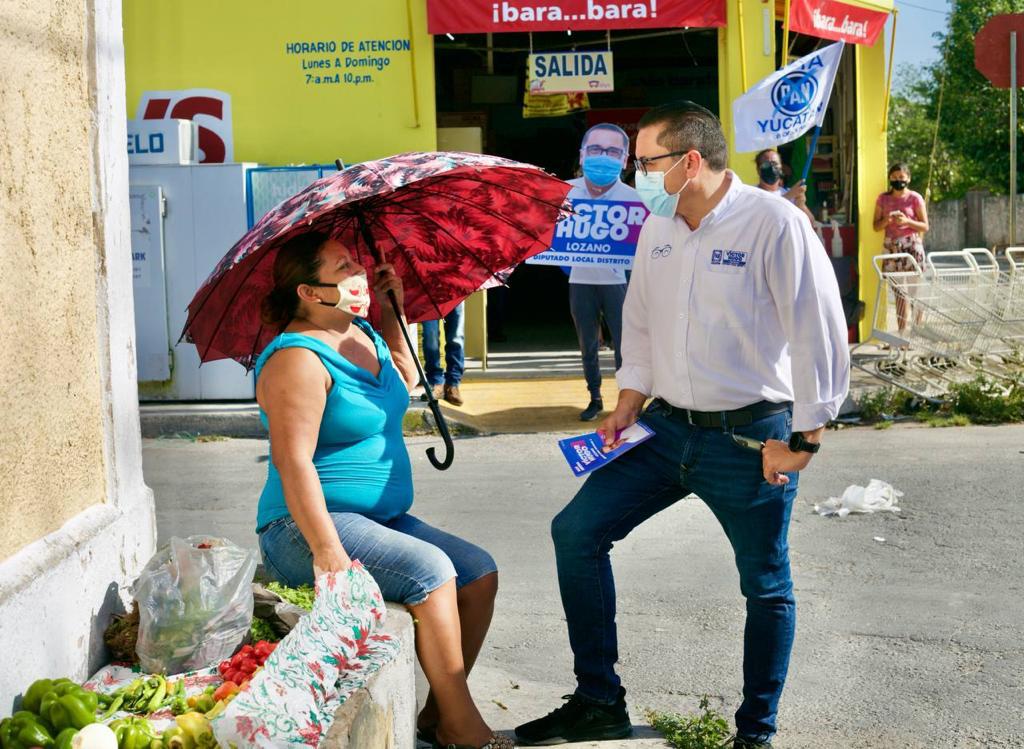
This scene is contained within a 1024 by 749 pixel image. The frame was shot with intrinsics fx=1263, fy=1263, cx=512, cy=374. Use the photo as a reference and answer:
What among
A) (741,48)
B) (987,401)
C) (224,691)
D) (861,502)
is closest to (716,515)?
(224,691)

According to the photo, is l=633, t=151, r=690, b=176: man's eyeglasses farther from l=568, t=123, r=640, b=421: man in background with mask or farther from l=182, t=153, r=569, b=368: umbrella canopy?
l=568, t=123, r=640, b=421: man in background with mask

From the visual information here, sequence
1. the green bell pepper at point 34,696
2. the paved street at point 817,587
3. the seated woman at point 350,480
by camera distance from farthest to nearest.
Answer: the paved street at point 817,587, the seated woman at point 350,480, the green bell pepper at point 34,696

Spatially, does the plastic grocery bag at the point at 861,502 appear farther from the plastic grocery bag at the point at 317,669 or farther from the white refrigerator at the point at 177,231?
the white refrigerator at the point at 177,231

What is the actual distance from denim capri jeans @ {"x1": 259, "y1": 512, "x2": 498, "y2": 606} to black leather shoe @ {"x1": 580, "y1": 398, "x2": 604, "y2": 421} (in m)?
6.51

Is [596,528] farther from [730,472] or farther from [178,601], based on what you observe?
[178,601]

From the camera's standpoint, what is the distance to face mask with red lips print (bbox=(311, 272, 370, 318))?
4.13 m

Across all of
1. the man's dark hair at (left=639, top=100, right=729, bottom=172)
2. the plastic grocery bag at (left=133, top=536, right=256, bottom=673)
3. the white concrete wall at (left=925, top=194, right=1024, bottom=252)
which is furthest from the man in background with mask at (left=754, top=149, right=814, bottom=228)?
the white concrete wall at (left=925, top=194, right=1024, bottom=252)

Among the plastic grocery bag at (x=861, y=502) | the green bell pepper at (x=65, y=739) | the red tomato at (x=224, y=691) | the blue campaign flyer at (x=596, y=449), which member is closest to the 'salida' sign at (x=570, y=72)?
the plastic grocery bag at (x=861, y=502)

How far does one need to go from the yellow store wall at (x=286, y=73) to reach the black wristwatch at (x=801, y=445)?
30.4 feet

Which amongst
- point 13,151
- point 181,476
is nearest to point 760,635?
point 13,151

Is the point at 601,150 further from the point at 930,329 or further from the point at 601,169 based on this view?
the point at 930,329

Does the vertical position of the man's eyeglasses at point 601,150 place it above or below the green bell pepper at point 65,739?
above

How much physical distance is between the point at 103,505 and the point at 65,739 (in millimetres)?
1135

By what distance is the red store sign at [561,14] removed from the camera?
1215 centimetres
